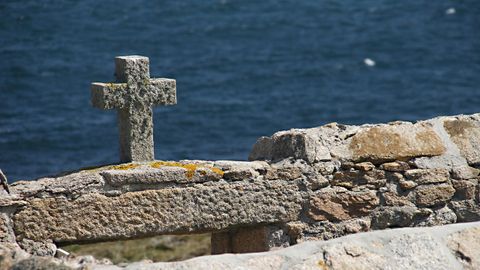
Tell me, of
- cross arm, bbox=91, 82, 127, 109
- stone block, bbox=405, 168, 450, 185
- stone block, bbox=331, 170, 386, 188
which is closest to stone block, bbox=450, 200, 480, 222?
stone block, bbox=405, 168, 450, 185

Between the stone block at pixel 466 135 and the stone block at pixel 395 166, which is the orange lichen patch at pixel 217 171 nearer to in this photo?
the stone block at pixel 395 166

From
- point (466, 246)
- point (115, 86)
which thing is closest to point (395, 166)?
point (115, 86)

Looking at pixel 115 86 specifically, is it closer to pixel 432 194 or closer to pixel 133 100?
pixel 133 100

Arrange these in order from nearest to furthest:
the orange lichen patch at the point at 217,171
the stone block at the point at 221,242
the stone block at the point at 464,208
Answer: the orange lichen patch at the point at 217,171, the stone block at the point at 464,208, the stone block at the point at 221,242

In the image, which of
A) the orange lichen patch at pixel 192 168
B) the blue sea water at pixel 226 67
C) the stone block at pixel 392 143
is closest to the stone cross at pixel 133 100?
the orange lichen patch at pixel 192 168

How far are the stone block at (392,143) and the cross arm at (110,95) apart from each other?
47.1 inches

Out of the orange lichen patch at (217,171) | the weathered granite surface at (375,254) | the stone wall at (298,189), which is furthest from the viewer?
the orange lichen patch at (217,171)

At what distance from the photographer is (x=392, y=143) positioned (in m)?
4.94

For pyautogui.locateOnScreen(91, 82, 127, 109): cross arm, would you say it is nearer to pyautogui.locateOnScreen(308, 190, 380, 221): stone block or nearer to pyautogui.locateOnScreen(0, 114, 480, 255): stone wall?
pyautogui.locateOnScreen(0, 114, 480, 255): stone wall

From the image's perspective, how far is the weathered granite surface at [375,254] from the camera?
2.45m

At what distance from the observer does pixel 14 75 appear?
1316 inches

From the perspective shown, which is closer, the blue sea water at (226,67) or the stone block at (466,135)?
the stone block at (466,135)

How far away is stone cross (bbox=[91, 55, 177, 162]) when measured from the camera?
5.25 m

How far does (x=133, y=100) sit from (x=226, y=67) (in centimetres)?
3056
